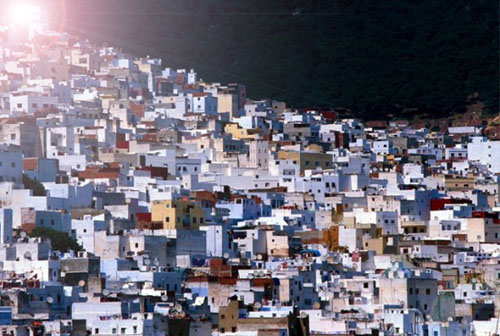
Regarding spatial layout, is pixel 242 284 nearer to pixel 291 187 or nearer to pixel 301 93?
pixel 291 187

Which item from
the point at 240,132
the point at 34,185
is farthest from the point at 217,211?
the point at 240,132

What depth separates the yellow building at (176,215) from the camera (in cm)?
7325

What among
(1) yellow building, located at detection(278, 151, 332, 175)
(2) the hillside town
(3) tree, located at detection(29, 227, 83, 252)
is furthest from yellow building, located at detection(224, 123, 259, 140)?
(3) tree, located at detection(29, 227, 83, 252)

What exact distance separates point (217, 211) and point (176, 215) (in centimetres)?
338

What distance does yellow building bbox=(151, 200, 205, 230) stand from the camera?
73250 mm

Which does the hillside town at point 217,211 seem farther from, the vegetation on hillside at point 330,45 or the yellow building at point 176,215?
the vegetation on hillside at point 330,45

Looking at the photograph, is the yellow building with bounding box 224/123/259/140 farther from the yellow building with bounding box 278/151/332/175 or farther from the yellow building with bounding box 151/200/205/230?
the yellow building with bounding box 151/200/205/230

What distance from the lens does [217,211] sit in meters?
76.6

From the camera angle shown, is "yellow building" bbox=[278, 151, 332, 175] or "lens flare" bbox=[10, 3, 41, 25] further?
"lens flare" bbox=[10, 3, 41, 25]

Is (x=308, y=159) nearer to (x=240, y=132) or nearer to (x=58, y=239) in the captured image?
(x=240, y=132)

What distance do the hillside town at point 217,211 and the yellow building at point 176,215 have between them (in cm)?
8

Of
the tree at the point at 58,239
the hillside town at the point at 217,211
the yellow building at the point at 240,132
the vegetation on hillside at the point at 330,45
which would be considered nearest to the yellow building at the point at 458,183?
the hillside town at the point at 217,211

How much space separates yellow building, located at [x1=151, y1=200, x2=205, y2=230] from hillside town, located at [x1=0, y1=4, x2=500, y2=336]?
0.08 metres

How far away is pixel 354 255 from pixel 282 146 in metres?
23.8
